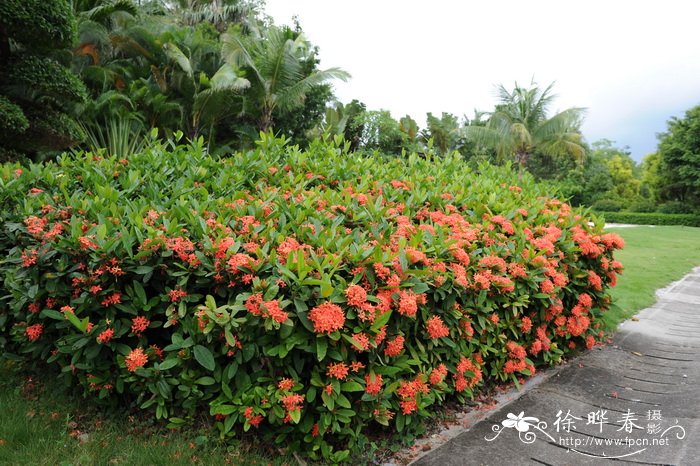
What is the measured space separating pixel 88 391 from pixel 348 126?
→ 2390 centimetres

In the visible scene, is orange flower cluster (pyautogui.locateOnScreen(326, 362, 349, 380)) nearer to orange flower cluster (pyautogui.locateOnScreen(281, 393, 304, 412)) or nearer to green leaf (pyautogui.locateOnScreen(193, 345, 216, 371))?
orange flower cluster (pyautogui.locateOnScreen(281, 393, 304, 412))

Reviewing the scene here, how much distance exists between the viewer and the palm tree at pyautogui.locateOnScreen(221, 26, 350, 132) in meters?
15.8

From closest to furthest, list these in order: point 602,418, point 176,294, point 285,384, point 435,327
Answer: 1. point 285,384
2. point 176,294
3. point 435,327
4. point 602,418

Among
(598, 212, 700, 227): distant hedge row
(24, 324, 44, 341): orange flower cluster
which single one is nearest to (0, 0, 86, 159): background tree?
(24, 324, 44, 341): orange flower cluster

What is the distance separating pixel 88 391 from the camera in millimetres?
2850

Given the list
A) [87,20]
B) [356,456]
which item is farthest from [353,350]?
[87,20]

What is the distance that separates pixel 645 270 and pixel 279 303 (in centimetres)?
969

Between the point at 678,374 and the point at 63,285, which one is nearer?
the point at 63,285

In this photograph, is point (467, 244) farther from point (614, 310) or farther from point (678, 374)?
point (614, 310)

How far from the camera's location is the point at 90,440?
2.63 meters

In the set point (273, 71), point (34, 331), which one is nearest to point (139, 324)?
point (34, 331)

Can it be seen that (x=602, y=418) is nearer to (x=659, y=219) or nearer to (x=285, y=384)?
(x=285, y=384)

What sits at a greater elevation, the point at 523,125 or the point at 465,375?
the point at 523,125

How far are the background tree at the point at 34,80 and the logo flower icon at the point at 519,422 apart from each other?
9.36 m
